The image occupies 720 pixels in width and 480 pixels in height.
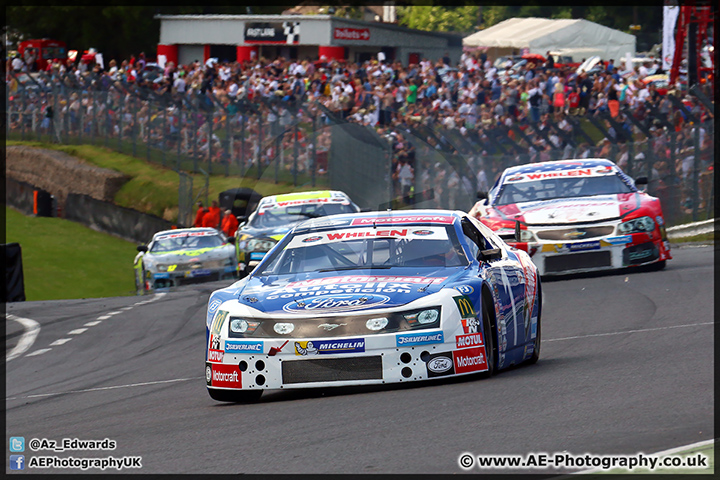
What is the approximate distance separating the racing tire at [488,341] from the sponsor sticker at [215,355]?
171 centimetres

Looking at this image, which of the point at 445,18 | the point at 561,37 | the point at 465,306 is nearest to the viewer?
the point at 465,306

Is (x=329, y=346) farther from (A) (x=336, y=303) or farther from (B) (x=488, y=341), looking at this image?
(B) (x=488, y=341)

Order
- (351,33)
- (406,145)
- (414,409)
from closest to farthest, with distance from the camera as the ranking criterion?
(414,409) → (406,145) → (351,33)

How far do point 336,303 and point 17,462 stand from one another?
2.22 meters

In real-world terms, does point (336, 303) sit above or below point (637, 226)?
above

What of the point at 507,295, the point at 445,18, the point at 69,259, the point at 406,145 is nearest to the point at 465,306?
the point at 507,295

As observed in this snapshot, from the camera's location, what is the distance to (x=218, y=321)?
7.56 m

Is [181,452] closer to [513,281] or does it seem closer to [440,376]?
[440,376]

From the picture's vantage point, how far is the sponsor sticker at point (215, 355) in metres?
7.45

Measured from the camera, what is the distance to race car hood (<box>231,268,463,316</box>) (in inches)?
287

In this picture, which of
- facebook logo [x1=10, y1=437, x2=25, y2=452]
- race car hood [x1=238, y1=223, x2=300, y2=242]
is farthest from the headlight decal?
facebook logo [x1=10, y1=437, x2=25, y2=452]

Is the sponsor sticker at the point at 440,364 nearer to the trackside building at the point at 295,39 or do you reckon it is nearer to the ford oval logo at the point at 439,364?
the ford oval logo at the point at 439,364

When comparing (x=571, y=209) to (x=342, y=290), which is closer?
(x=342, y=290)

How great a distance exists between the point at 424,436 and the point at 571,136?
1790cm
